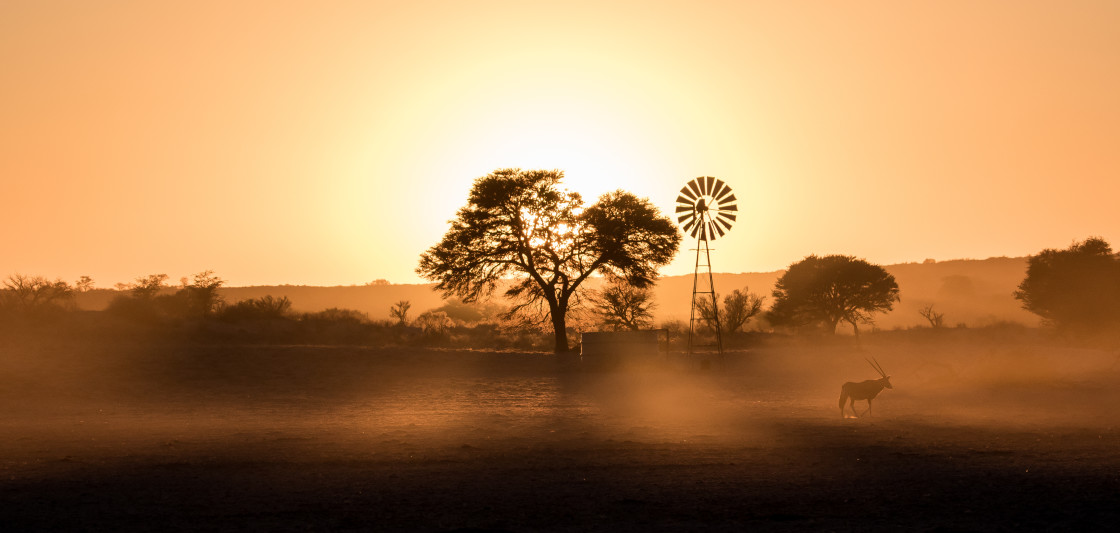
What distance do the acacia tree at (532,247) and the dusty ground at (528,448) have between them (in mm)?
11791

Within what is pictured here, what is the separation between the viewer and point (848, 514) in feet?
35.3

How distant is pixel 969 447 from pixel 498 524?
1033cm

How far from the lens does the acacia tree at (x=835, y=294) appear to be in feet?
201

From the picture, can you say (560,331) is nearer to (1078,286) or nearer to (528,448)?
(528,448)

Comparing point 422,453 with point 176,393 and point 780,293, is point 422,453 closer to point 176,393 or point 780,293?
point 176,393

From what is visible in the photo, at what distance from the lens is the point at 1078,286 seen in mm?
50281

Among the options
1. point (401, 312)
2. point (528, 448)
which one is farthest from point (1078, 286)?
point (528, 448)

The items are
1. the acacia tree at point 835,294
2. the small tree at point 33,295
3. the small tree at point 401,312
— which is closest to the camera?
the small tree at point 33,295

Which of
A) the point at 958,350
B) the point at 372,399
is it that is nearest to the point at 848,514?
the point at 372,399

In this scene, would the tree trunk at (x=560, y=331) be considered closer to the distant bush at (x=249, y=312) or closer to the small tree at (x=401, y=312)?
the small tree at (x=401, y=312)

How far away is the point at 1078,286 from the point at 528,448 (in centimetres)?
4596

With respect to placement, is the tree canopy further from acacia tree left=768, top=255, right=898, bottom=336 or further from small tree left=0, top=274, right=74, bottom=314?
small tree left=0, top=274, right=74, bottom=314

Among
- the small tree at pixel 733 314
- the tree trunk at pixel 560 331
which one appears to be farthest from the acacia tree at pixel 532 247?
the small tree at pixel 733 314

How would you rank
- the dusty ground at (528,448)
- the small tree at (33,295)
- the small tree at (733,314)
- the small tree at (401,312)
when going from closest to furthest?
the dusty ground at (528,448) → the small tree at (33,295) → the small tree at (401,312) → the small tree at (733,314)
